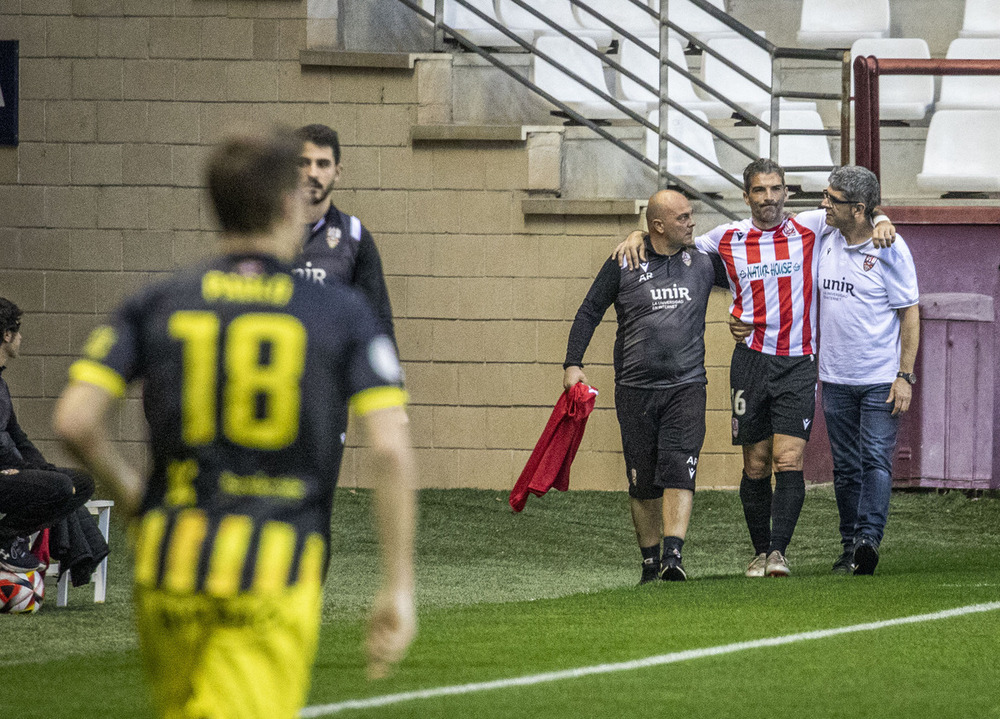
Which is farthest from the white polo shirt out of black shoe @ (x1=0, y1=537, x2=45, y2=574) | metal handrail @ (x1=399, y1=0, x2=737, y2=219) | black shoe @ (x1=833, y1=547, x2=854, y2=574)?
black shoe @ (x1=0, y1=537, x2=45, y2=574)

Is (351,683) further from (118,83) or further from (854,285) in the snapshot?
(118,83)

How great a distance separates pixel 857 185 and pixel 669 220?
3.10 feet

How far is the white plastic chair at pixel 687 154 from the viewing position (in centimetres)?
1120

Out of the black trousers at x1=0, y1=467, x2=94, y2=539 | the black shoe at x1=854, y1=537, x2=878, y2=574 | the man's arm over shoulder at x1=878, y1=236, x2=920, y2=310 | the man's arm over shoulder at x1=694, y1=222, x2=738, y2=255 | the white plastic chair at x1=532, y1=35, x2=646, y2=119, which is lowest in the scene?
the black shoe at x1=854, y1=537, x2=878, y2=574

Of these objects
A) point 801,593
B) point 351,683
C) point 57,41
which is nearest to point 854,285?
point 801,593

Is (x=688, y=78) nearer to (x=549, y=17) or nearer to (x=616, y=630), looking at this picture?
(x=549, y=17)

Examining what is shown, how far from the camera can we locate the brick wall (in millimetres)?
11078

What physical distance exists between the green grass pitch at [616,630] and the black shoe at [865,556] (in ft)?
0.43

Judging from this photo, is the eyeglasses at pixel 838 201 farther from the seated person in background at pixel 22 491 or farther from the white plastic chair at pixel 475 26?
the white plastic chair at pixel 475 26

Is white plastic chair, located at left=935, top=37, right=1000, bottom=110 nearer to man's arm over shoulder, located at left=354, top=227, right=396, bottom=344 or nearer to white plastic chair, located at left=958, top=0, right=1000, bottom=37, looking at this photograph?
white plastic chair, located at left=958, top=0, right=1000, bottom=37

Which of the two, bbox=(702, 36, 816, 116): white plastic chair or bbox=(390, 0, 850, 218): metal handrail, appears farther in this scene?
bbox=(702, 36, 816, 116): white plastic chair

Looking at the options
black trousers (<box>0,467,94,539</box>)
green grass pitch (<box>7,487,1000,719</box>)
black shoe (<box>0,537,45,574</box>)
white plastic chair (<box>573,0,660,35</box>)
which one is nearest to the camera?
green grass pitch (<box>7,487,1000,719</box>)

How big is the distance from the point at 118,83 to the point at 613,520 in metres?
4.75

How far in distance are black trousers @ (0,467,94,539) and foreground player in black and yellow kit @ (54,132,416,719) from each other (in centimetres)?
413
